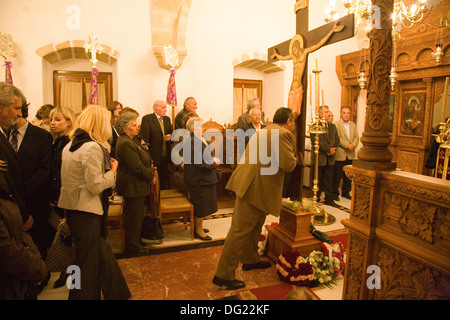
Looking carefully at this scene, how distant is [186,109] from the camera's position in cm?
563

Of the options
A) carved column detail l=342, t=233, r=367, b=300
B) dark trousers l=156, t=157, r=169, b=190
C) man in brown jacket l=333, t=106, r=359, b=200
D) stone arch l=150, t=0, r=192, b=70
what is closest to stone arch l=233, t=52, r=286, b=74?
stone arch l=150, t=0, r=192, b=70

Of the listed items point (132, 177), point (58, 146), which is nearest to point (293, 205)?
point (132, 177)

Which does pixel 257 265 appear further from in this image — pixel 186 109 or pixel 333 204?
pixel 186 109

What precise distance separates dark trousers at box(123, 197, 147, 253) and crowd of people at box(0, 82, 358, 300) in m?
0.01

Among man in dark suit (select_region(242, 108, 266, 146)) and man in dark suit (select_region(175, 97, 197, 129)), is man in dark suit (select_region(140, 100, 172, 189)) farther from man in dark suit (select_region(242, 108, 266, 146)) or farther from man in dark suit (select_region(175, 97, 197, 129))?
man in dark suit (select_region(242, 108, 266, 146))

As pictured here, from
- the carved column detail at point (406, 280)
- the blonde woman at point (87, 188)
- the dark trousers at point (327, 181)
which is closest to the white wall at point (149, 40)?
the dark trousers at point (327, 181)

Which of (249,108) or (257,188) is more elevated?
(249,108)

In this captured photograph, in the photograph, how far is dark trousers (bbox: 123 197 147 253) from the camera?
3.53 metres

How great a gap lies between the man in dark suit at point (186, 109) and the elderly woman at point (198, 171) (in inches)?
67.4

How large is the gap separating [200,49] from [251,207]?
4485 millimetres

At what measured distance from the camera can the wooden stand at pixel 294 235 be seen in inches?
130

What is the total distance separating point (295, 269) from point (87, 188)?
2090 mm

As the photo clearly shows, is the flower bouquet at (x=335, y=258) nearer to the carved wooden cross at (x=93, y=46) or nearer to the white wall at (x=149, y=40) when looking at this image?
the white wall at (x=149, y=40)

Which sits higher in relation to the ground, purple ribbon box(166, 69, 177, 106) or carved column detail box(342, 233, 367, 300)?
purple ribbon box(166, 69, 177, 106)
